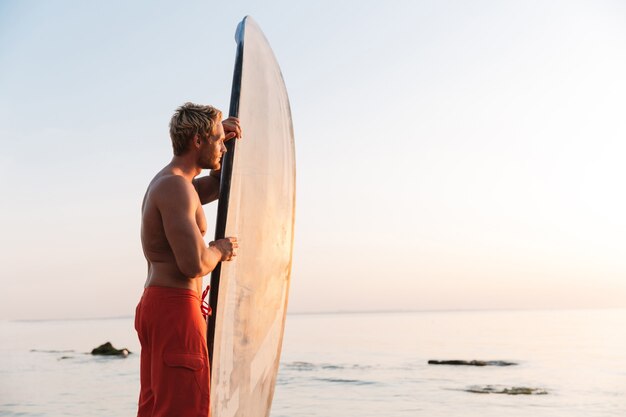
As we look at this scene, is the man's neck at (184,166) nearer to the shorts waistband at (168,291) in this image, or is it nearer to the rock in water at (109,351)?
the shorts waistband at (168,291)

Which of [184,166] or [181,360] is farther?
[184,166]

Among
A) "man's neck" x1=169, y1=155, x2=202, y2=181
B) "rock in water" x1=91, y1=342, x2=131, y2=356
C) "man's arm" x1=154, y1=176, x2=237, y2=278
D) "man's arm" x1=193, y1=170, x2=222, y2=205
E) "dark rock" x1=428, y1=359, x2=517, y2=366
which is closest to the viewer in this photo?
"man's arm" x1=154, y1=176, x2=237, y2=278

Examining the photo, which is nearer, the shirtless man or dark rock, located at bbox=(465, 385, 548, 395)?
the shirtless man

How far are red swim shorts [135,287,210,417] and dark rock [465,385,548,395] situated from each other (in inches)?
602

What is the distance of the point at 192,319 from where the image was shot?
2840mm

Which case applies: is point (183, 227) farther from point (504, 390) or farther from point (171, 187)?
point (504, 390)

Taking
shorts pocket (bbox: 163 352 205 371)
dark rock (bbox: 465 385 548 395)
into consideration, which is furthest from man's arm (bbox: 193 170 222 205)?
dark rock (bbox: 465 385 548 395)

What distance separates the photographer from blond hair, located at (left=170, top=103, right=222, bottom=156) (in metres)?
2.97

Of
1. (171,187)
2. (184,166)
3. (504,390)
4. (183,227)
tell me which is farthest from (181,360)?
(504,390)

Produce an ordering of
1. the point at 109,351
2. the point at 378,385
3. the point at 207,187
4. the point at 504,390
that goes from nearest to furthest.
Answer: the point at 207,187 → the point at 504,390 → the point at 378,385 → the point at 109,351

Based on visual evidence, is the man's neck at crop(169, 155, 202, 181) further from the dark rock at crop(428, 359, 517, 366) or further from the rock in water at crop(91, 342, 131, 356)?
the rock in water at crop(91, 342, 131, 356)

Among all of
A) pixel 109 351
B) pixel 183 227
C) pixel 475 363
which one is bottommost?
pixel 109 351

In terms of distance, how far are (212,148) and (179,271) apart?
517 millimetres

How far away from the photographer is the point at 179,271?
2873mm
